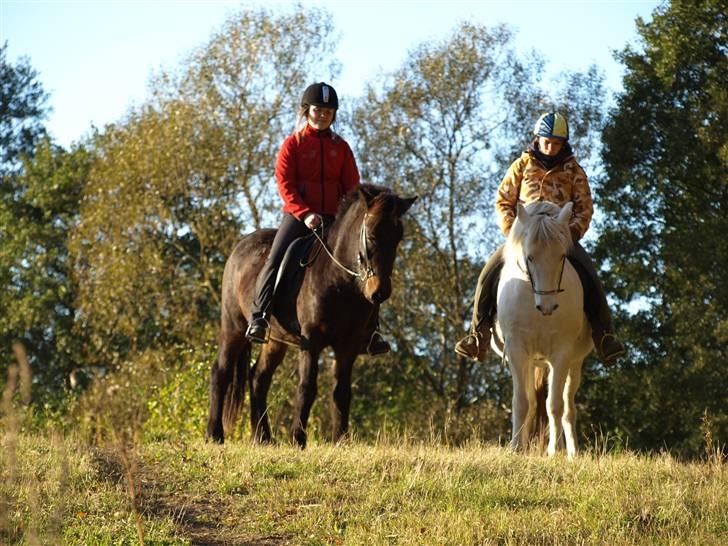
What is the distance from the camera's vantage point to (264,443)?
36.2ft

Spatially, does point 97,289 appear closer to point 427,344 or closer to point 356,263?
point 427,344

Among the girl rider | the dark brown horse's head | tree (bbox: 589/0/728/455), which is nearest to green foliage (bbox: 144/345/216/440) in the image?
tree (bbox: 589/0/728/455)

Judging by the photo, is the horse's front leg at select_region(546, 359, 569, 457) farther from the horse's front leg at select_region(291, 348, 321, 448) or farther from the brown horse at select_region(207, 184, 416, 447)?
the horse's front leg at select_region(291, 348, 321, 448)

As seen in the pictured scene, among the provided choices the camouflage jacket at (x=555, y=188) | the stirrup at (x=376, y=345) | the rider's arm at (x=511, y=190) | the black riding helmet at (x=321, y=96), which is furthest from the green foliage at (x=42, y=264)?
the camouflage jacket at (x=555, y=188)

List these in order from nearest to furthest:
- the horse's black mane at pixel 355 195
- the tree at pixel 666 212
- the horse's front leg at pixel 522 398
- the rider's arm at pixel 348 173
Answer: the horse's black mane at pixel 355 195 < the horse's front leg at pixel 522 398 < the rider's arm at pixel 348 173 < the tree at pixel 666 212

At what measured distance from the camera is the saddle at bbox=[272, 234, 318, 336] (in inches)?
428

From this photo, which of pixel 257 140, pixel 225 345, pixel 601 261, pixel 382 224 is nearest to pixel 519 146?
pixel 601 261

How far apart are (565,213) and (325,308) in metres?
2.30

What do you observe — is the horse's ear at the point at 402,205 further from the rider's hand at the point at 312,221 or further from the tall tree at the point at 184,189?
the tall tree at the point at 184,189

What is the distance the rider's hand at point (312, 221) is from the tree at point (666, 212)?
18.8 meters

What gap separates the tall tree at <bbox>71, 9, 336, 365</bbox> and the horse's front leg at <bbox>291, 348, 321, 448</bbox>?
20104 mm

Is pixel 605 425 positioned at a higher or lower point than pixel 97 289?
lower

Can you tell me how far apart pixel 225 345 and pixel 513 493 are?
524 cm

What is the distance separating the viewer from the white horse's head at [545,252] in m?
9.59
